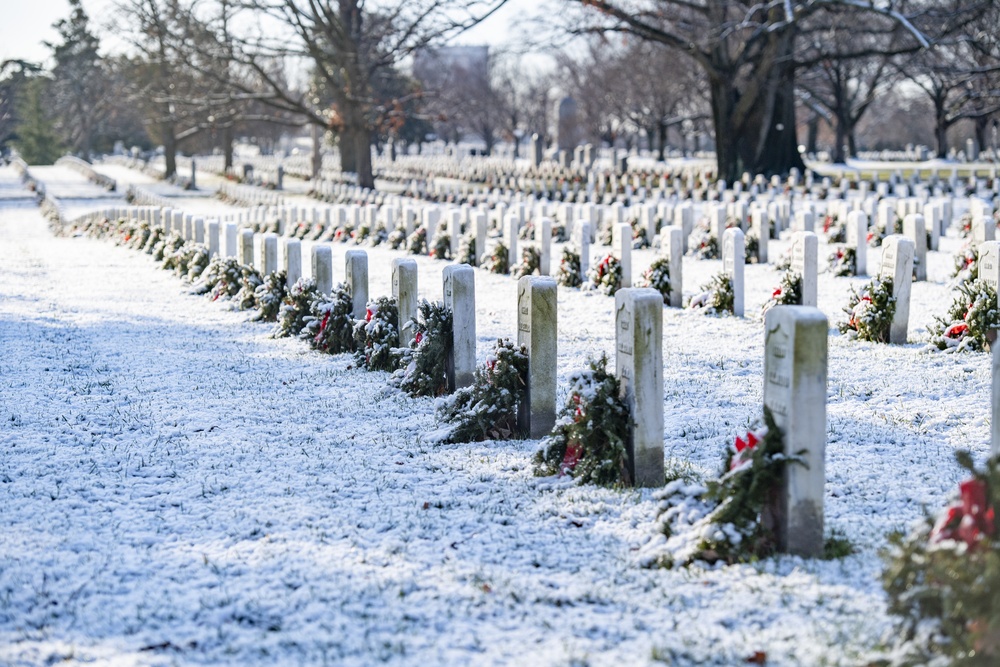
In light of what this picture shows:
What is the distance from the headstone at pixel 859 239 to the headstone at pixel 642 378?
9.72 m

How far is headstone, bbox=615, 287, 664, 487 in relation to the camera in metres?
6.11

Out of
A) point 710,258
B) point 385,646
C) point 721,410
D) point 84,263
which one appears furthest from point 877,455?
point 84,263

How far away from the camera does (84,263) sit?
20.5 metres

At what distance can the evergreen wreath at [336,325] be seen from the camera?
1085cm

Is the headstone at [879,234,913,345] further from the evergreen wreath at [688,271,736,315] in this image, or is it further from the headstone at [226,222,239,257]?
the headstone at [226,222,239,257]

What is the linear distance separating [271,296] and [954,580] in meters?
10.00

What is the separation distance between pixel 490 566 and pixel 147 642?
4.71 ft

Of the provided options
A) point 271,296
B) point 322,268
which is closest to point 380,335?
point 322,268

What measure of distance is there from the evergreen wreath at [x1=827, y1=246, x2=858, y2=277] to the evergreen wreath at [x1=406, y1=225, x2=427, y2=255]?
7683 millimetres

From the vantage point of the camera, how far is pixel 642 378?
20.1 ft

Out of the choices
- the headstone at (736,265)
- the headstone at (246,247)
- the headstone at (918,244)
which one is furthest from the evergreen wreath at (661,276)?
the headstone at (246,247)

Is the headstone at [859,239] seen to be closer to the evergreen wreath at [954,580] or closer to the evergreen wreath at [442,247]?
the evergreen wreath at [442,247]

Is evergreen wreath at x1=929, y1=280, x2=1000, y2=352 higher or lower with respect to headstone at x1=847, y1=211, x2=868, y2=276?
lower

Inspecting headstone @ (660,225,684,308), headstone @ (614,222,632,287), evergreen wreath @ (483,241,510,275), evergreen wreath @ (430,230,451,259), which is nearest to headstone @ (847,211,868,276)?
headstone @ (614,222,632,287)
